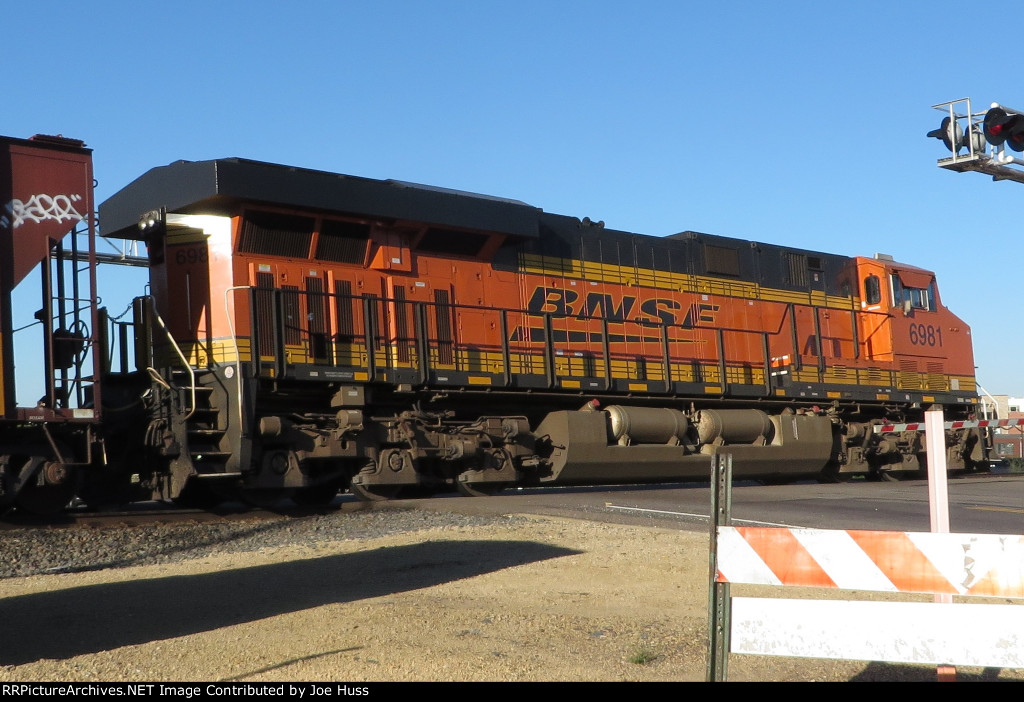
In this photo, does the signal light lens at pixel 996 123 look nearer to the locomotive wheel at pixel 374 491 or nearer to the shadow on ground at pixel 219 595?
the shadow on ground at pixel 219 595

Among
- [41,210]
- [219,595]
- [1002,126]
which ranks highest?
[1002,126]

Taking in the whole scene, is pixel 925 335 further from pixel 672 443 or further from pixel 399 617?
pixel 399 617

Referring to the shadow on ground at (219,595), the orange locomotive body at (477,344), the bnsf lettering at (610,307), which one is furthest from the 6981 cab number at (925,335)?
the shadow on ground at (219,595)

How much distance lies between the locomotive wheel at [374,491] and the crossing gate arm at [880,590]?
9.20m

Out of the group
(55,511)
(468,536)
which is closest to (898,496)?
(468,536)

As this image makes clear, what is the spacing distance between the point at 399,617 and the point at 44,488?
5.58m

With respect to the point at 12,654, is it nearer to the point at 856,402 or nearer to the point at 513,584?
the point at 513,584

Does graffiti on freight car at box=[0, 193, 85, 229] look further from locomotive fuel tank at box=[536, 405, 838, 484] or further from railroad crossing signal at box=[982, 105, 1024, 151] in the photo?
railroad crossing signal at box=[982, 105, 1024, 151]

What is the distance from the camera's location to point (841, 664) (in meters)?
5.23

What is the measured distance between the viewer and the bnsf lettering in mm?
15055

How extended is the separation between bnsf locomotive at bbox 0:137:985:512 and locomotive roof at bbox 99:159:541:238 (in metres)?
0.03

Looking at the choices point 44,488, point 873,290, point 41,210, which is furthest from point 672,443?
point 41,210

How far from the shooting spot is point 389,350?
13.1 m

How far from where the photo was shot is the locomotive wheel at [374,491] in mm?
12680
